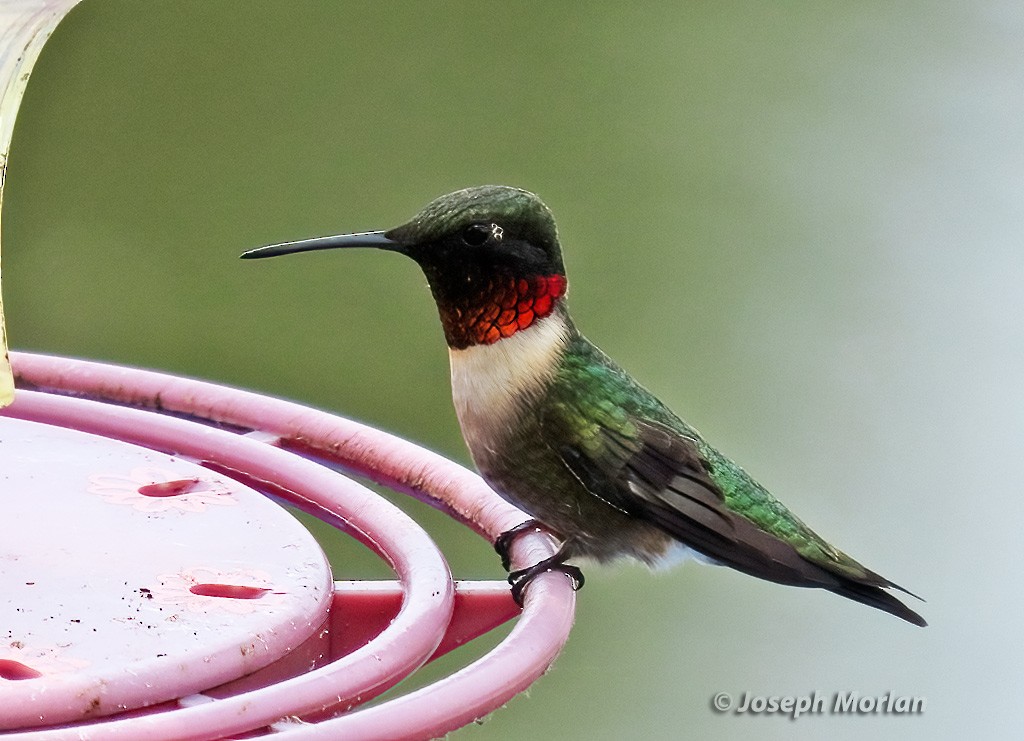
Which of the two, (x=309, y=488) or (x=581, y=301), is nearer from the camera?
(x=309, y=488)

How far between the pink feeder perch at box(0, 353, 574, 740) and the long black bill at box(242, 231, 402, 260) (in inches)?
9.3

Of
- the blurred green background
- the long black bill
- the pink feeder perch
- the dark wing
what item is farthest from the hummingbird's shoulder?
the blurred green background

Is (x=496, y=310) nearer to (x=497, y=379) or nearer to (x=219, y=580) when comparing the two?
(x=497, y=379)

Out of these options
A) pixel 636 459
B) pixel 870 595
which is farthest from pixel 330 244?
pixel 870 595

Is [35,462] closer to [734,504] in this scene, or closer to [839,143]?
[734,504]

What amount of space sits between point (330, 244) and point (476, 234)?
21cm

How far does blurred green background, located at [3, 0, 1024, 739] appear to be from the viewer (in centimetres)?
400

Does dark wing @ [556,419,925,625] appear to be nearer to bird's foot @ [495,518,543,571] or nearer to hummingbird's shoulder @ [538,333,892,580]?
hummingbird's shoulder @ [538,333,892,580]

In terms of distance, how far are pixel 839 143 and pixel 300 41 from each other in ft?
5.24

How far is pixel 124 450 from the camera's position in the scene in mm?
1616

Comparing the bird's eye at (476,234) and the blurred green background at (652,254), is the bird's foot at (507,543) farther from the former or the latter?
the blurred green background at (652,254)

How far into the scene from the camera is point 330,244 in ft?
4.71

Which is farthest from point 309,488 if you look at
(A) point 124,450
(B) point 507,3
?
(B) point 507,3

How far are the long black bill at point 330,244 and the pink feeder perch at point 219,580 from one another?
0.78 ft
